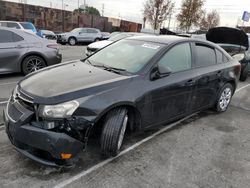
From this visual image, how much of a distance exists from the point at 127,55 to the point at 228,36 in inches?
260

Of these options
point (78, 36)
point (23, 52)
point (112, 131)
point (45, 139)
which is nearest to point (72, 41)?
point (78, 36)

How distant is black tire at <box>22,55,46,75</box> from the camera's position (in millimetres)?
6898

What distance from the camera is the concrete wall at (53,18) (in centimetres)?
2583

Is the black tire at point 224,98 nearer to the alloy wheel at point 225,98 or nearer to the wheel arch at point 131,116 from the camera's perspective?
the alloy wheel at point 225,98

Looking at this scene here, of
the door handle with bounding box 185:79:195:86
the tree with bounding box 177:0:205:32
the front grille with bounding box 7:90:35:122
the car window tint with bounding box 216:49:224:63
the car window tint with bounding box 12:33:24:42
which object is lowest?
the front grille with bounding box 7:90:35:122

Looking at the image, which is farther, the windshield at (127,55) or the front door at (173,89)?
the windshield at (127,55)

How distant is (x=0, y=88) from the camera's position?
19.3ft

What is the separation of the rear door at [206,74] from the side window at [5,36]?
4.98 meters

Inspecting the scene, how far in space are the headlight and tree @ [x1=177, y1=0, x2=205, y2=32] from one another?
32667 millimetres

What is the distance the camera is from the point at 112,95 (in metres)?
2.92

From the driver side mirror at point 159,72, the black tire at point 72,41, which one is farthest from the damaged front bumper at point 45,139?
the black tire at point 72,41

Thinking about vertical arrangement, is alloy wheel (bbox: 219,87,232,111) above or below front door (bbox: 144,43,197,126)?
below

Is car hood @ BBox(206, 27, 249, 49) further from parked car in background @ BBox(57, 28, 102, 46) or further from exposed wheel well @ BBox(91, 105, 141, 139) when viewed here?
parked car in background @ BBox(57, 28, 102, 46)

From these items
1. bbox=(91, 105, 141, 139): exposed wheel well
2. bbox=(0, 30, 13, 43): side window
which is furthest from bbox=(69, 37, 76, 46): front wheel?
bbox=(91, 105, 141, 139): exposed wheel well
